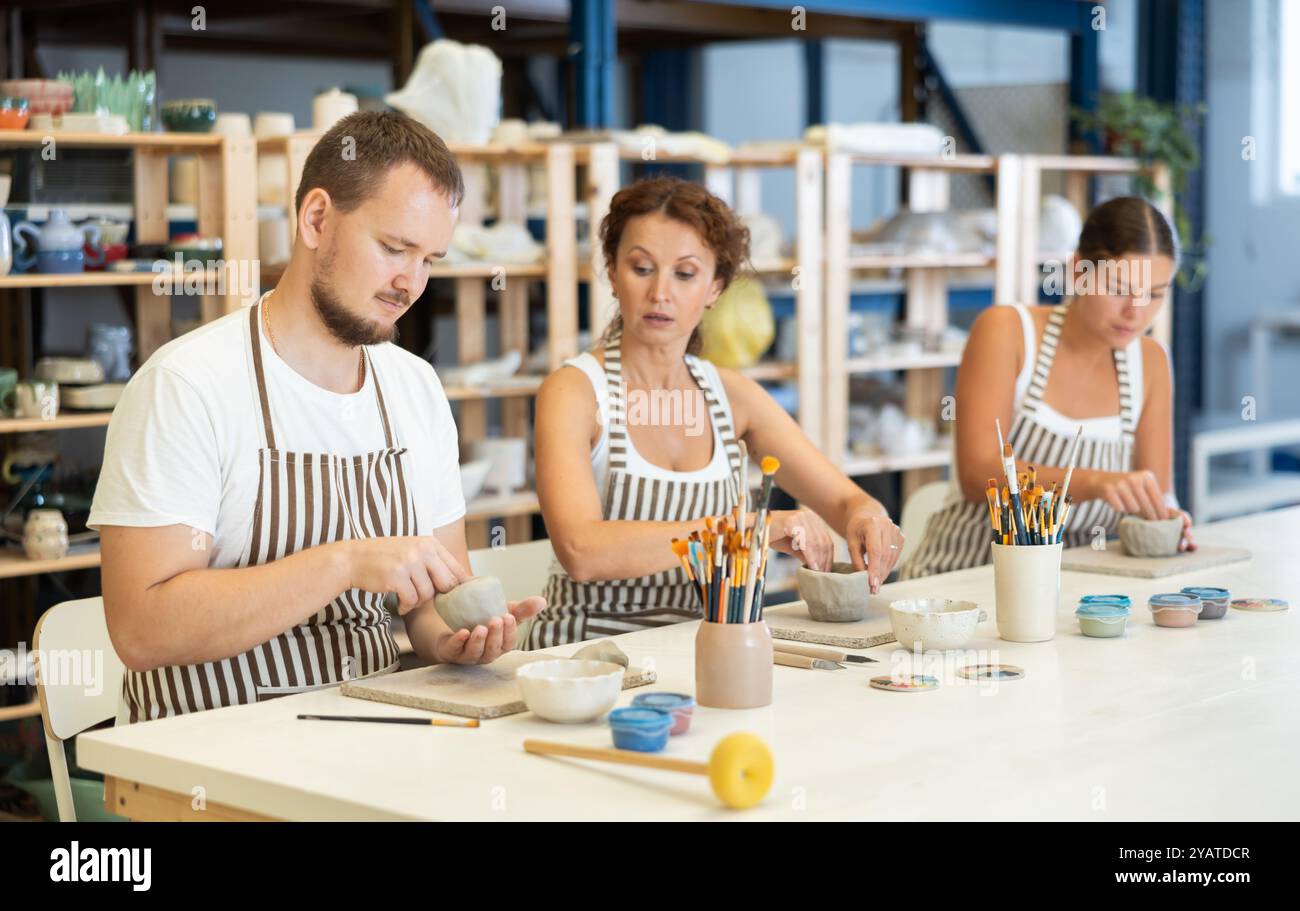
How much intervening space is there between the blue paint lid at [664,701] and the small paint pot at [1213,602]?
3.46ft

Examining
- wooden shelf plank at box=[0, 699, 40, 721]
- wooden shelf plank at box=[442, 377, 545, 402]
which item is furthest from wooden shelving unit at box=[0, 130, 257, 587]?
wooden shelf plank at box=[442, 377, 545, 402]

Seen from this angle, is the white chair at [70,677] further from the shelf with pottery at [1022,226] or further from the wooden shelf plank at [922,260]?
the shelf with pottery at [1022,226]

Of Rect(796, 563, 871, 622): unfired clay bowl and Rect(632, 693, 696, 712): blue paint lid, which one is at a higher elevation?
Rect(796, 563, 871, 622): unfired clay bowl

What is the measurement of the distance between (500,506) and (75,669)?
8.45 feet

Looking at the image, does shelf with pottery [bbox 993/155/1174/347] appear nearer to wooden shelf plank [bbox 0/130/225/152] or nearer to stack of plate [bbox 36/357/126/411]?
wooden shelf plank [bbox 0/130/225/152]

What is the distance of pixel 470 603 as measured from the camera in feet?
6.81

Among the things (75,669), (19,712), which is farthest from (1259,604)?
(19,712)

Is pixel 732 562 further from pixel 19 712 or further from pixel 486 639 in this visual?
pixel 19 712

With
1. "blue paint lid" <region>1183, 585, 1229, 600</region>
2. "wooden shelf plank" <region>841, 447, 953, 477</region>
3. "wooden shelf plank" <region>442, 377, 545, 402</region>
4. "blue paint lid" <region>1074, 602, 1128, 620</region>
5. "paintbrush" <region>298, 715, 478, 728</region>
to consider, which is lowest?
"wooden shelf plank" <region>841, 447, 953, 477</region>

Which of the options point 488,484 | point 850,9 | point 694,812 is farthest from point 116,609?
point 850,9

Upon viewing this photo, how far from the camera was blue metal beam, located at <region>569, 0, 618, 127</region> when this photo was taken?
216 inches

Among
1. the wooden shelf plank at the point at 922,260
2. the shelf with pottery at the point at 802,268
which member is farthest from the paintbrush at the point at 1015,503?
the wooden shelf plank at the point at 922,260

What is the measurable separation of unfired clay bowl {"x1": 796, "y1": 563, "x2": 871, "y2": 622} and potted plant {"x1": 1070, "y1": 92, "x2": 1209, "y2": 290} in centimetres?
490
